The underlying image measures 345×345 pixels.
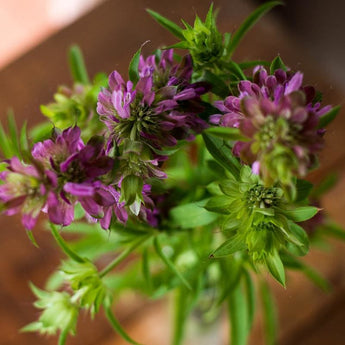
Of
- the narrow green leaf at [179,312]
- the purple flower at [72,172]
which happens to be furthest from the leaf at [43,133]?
the narrow green leaf at [179,312]

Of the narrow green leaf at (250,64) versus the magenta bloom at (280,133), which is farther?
the narrow green leaf at (250,64)

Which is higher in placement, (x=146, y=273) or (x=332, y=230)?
(x=146, y=273)

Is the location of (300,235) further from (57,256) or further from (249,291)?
(57,256)

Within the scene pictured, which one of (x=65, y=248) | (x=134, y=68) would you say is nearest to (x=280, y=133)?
(x=134, y=68)

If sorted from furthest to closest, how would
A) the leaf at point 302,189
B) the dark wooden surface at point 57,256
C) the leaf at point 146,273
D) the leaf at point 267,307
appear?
the dark wooden surface at point 57,256 → the leaf at point 267,307 → the leaf at point 146,273 → the leaf at point 302,189

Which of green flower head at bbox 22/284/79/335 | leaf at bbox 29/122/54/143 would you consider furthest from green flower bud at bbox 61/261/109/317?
leaf at bbox 29/122/54/143

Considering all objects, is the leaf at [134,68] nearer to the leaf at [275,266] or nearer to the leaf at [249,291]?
the leaf at [275,266]

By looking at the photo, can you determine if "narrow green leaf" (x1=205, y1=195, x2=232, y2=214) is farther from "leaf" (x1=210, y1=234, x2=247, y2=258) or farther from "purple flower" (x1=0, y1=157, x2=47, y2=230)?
"purple flower" (x1=0, y1=157, x2=47, y2=230)
